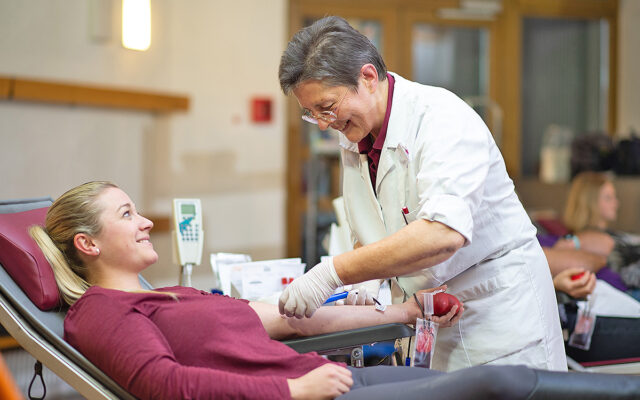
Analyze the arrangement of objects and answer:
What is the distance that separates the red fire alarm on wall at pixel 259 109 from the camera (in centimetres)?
459

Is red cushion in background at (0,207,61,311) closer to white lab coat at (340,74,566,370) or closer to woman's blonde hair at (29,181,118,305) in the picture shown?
woman's blonde hair at (29,181,118,305)

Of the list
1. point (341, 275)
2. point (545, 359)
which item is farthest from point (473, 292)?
point (341, 275)

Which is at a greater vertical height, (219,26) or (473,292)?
(219,26)

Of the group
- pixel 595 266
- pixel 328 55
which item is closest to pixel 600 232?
pixel 595 266

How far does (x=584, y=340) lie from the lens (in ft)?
7.64

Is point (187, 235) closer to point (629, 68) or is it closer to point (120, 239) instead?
point (120, 239)

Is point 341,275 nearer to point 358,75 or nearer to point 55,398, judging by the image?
point 358,75

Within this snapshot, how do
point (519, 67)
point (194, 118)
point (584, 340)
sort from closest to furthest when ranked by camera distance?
point (584, 340), point (194, 118), point (519, 67)

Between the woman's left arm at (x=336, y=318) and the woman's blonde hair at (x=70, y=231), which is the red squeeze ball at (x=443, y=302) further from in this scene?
the woman's blonde hair at (x=70, y=231)

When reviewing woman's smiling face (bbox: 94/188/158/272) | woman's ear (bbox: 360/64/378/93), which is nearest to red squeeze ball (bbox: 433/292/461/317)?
woman's ear (bbox: 360/64/378/93)

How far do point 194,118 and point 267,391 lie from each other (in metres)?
3.44

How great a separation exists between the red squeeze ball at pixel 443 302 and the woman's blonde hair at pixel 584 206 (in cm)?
201

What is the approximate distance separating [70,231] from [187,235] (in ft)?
1.66

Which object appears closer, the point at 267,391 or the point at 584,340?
the point at 267,391
